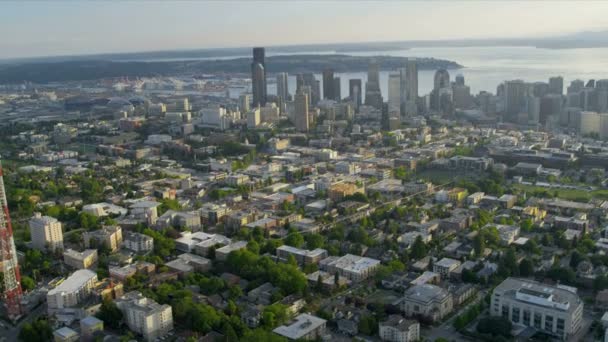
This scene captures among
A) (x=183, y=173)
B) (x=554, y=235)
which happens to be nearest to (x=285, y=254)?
(x=554, y=235)

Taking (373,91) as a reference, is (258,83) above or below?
above

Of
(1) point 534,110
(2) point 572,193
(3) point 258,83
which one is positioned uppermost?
(3) point 258,83

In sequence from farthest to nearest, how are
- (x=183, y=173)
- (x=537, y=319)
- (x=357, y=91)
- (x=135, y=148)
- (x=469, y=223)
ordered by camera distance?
(x=357, y=91) → (x=135, y=148) → (x=183, y=173) → (x=469, y=223) → (x=537, y=319)

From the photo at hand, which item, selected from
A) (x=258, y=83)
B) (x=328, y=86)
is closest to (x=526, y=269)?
(x=258, y=83)

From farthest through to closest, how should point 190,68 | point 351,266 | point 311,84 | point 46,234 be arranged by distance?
point 190,68
point 311,84
point 46,234
point 351,266

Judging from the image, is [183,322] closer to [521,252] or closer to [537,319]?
[537,319]

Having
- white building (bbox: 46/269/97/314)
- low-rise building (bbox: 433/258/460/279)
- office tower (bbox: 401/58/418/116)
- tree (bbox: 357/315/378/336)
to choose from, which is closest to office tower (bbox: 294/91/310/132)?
office tower (bbox: 401/58/418/116)

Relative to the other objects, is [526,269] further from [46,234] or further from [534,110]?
[534,110]
